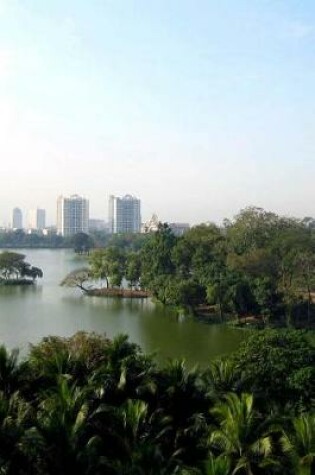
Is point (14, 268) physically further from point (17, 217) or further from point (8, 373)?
point (17, 217)

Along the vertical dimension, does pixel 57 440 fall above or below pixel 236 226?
below

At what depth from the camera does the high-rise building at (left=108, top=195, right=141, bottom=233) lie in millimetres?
119375

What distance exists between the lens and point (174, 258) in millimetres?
28484

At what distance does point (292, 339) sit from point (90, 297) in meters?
19.3

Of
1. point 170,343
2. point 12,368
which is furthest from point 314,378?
point 170,343

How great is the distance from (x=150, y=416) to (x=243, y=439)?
52.0 inches

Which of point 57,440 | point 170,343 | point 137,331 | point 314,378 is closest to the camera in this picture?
point 57,440

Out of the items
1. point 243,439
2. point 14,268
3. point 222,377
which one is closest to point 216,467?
point 243,439

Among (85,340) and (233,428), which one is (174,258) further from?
(233,428)

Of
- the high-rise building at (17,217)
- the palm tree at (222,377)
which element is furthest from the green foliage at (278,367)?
the high-rise building at (17,217)

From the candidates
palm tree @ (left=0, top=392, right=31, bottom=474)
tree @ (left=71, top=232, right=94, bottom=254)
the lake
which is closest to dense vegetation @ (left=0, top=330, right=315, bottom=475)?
palm tree @ (left=0, top=392, right=31, bottom=474)

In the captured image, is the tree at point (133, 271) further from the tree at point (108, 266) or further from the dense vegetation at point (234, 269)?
the tree at point (108, 266)

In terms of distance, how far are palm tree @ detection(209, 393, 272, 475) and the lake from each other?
6.78 m

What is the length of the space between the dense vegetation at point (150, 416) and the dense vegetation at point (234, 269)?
1180 cm
